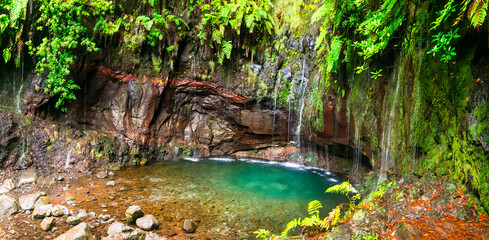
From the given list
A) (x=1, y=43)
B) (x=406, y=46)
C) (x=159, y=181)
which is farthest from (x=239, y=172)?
(x=1, y=43)

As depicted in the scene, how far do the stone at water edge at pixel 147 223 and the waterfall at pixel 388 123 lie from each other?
16.5 feet

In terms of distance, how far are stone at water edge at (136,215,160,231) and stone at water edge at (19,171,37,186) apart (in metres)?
3.99

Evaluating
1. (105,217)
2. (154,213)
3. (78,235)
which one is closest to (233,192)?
(154,213)

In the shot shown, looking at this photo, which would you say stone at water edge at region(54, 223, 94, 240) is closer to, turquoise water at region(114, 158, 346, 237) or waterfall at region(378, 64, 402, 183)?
turquoise water at region(114, 158, 346, 237)

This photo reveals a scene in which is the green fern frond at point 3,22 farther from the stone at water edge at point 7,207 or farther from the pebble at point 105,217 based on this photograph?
the pebble at point 105,217

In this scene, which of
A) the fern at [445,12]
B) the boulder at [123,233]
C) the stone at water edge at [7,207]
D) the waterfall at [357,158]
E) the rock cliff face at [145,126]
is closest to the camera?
the fern at [445,12]

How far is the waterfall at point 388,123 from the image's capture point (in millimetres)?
5566

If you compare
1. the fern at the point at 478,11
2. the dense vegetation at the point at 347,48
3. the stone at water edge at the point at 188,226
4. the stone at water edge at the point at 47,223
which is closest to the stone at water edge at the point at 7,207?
the stone at water edge at the point at 47,223

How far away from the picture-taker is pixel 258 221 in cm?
554

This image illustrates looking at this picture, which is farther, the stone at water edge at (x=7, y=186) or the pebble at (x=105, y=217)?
the stone at water edge at (x=7, y=186)

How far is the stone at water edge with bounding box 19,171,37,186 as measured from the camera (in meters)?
6.80

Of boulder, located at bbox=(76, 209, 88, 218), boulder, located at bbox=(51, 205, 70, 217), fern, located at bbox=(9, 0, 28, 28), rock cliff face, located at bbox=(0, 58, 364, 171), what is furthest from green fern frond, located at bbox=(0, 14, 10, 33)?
boulder, located at bbox=(76, 209, 88, 218)

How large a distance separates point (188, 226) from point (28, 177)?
509 centimetres

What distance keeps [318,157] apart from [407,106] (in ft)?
18.7
